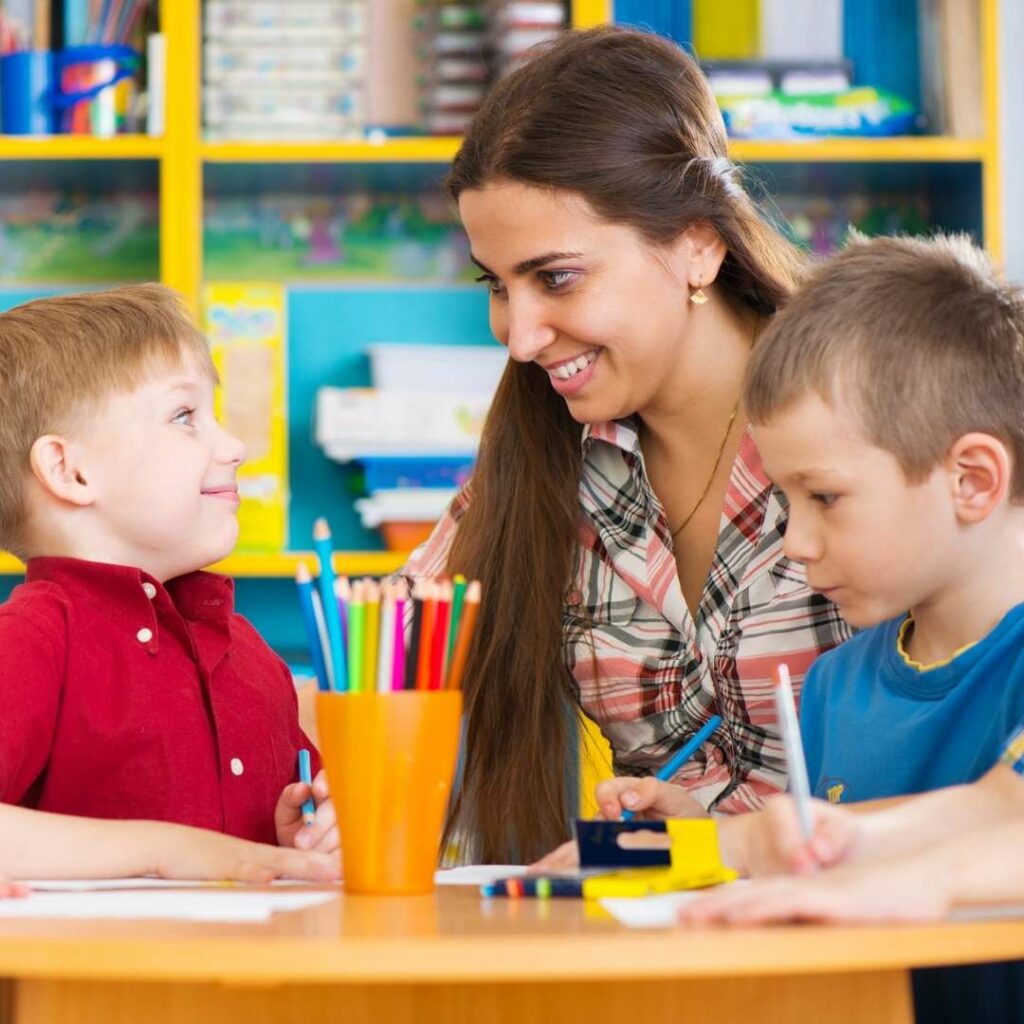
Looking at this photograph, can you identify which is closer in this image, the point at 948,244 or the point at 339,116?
the point at 948,244

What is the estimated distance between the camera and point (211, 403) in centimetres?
138

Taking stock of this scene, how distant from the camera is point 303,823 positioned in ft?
3.92

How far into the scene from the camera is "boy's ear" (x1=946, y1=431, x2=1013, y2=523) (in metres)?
1.06

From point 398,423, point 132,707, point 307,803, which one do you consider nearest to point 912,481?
point 307,803

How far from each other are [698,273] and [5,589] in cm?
155

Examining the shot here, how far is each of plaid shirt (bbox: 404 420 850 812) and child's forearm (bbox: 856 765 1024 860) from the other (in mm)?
599

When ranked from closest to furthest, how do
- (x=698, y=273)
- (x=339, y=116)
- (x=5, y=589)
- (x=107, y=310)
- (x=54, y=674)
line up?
(x=54, y=674) < (x=107, y=310) < (x=698, y=273) < (x=339, y=116) < (x=5, y=589)

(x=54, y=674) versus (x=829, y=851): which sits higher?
(x=54, y=674)

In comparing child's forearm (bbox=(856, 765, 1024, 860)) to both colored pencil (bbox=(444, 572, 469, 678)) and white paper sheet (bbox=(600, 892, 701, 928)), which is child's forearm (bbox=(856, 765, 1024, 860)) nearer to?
white paper sheet (bbox=(600, 892, 701, 928))

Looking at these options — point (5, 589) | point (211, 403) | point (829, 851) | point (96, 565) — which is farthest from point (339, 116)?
point (829, 851)

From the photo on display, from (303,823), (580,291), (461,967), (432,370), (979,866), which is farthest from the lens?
(432,370)

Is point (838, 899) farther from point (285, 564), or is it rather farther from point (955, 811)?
point (285, 564)

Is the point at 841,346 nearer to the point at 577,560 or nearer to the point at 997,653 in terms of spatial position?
the point at 997,653

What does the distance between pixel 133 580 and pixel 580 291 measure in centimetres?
53
